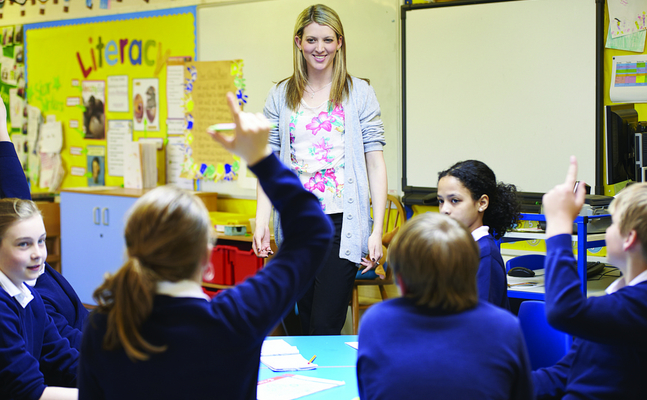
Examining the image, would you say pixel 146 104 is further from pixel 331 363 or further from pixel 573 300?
pixel 573 300

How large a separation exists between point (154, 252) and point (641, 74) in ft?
9.29

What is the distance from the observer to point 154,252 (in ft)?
2.86

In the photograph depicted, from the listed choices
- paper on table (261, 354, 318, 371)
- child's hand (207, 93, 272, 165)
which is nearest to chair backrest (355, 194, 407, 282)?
paper on table (261, 354, 318, 371)

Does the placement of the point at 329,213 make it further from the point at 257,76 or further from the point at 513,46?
the point at 257,76

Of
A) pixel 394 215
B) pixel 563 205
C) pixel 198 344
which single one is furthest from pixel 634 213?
pixel 394 215

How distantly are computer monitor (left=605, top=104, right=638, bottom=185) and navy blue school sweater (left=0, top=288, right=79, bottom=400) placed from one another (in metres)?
2.09

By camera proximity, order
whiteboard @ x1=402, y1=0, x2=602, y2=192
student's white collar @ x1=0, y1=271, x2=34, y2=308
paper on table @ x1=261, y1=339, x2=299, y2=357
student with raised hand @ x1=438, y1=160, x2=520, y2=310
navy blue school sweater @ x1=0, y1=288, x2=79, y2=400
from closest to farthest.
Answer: navy blue school sweater @ x1=0, y1=288, x2=79, y2=400
student's white collar @ x1=0, y1=271, x2=34, y2=308
paper on table @ x1=261, y1=339, x2=299, y2=357
student with raised hand @ x1=438, y1=160, x2=520, y2=310
whiteboard @ x1=402, y1=0, x2=602, y2=192

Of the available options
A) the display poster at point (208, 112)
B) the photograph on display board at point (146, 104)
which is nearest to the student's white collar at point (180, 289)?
the display poster at point (208, 112)

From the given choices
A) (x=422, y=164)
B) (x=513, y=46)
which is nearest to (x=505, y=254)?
(x=422, y=164)

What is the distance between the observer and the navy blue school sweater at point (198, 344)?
2.85ft

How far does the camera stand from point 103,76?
4.91 m

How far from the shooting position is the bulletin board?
15.0ft

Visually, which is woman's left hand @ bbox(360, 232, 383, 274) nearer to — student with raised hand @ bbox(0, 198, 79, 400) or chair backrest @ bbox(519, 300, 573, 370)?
chair backrest @ bbox(519, 300, 573, 370)

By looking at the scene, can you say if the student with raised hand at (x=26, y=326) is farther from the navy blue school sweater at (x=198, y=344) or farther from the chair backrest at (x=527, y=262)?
the chair backrest at (x=527, y=262)
